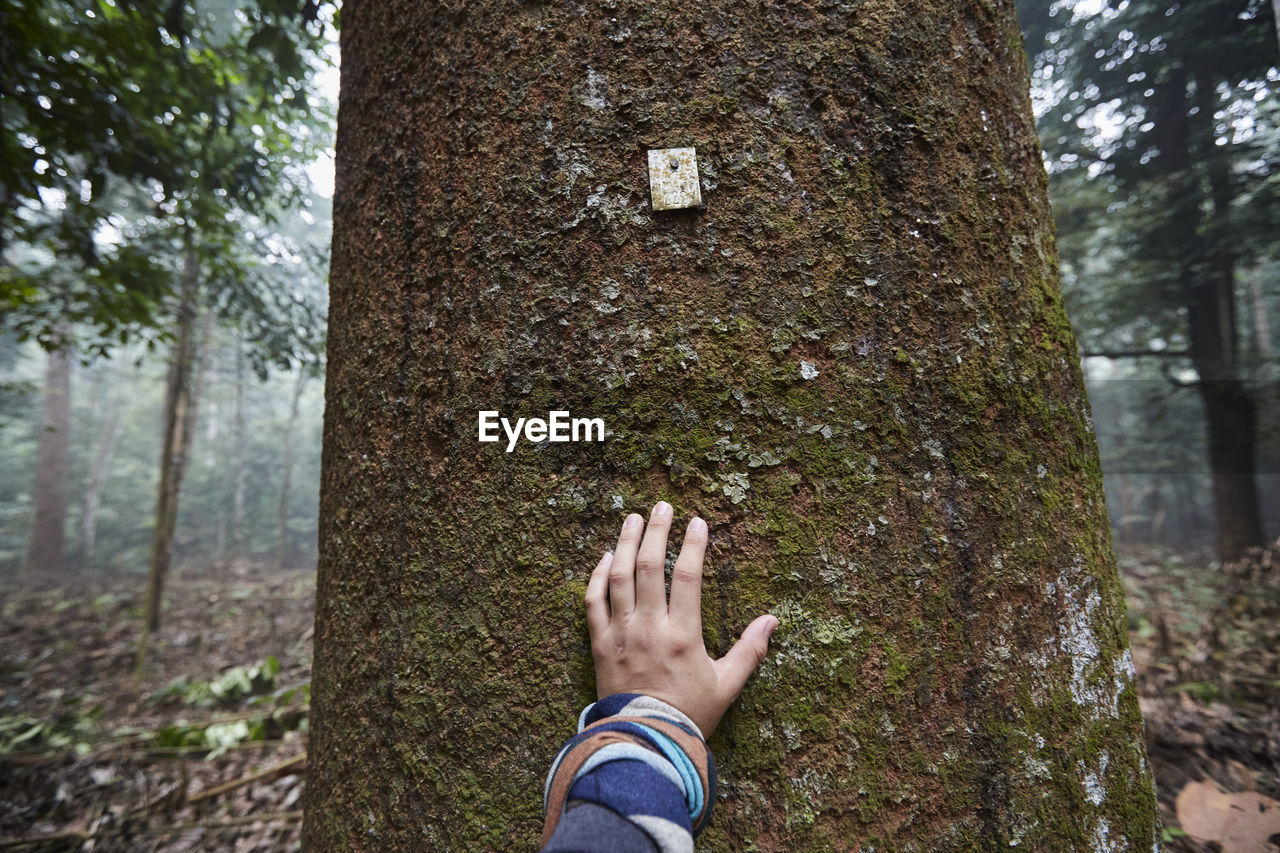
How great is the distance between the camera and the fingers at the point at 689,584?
2.82 feet

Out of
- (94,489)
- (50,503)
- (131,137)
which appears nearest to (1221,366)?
(131,137)

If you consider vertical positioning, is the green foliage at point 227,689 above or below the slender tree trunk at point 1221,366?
below

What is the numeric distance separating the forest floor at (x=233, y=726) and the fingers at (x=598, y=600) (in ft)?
9.50

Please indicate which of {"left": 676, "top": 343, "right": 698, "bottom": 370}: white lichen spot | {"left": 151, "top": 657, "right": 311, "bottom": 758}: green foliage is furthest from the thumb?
{"left": 151, "top": 657, "right": 311, "bottom": 758}: green foliage

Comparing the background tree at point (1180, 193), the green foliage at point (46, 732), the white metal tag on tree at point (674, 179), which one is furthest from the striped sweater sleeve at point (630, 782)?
the background tree at point (1180, 193)

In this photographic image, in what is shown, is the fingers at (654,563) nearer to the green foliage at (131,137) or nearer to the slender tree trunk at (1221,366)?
the green foliage at (131,137)

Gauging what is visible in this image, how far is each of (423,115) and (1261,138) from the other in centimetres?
916

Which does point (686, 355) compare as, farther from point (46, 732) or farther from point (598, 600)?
point (46, 732)

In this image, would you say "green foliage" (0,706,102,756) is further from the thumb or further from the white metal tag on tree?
the white metal tag on tree

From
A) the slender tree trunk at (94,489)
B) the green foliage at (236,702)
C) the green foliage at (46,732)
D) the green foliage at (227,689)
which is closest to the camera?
the green foliage at (236,702)

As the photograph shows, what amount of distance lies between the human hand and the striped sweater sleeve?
28 mm

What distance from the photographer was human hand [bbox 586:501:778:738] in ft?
2.73

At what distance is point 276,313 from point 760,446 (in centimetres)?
788

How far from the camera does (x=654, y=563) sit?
2.84 ft
